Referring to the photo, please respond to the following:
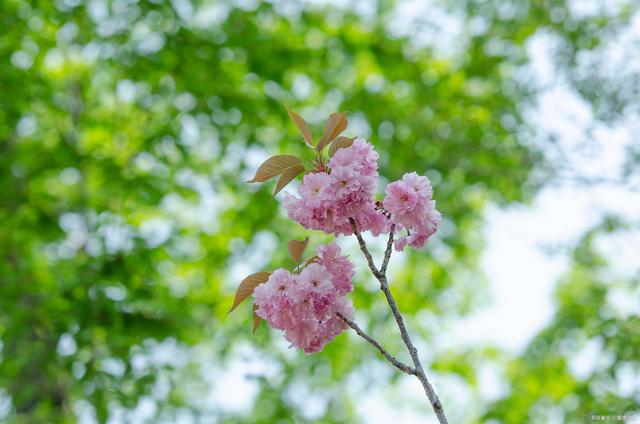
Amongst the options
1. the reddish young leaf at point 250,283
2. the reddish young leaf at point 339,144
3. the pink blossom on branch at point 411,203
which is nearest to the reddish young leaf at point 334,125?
the reddish young leaf at point 339,144

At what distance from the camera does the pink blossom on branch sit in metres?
1.14

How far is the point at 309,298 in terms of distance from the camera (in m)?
1.10

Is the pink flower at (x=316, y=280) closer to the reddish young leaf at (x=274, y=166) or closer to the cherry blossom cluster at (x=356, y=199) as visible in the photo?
the cherry blossom cluster at (x=356, y=199)

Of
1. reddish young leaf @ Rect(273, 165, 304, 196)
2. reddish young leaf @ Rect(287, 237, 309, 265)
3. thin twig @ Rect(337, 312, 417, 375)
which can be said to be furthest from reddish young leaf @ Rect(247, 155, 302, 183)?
thin twig @ Rect(337, 312, 417, 375)

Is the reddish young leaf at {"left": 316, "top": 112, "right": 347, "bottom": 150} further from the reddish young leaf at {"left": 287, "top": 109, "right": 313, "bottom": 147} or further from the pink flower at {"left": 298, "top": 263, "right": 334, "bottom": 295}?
the pink flower at {"left": 298, "top": 263, "right": 334, "bottom": 295}

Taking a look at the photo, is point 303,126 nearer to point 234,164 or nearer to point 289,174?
point 289,174

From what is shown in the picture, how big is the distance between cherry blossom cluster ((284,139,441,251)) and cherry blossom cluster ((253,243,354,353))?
5cm

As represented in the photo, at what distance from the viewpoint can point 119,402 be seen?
3.35 meters

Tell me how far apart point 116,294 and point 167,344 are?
0.69 m

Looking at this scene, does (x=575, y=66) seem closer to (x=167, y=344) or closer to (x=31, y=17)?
(x=167, y=344)

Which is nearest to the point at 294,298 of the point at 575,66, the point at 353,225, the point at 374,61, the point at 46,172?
the point at 353,225

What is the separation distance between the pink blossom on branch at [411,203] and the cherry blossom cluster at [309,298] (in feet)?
0.36

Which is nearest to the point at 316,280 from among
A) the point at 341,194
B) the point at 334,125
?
A: the point at 341,194

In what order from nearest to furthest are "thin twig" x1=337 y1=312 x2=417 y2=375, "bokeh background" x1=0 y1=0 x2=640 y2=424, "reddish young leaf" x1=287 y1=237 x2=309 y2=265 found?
"thin twig" x1=337 y1=312 x2=417 y2=375
"reddish young leaf" x1=287 y1=237 x2=309 y2=265
"bokeh background" x1=0 y1=0 x2=640 y2=424
